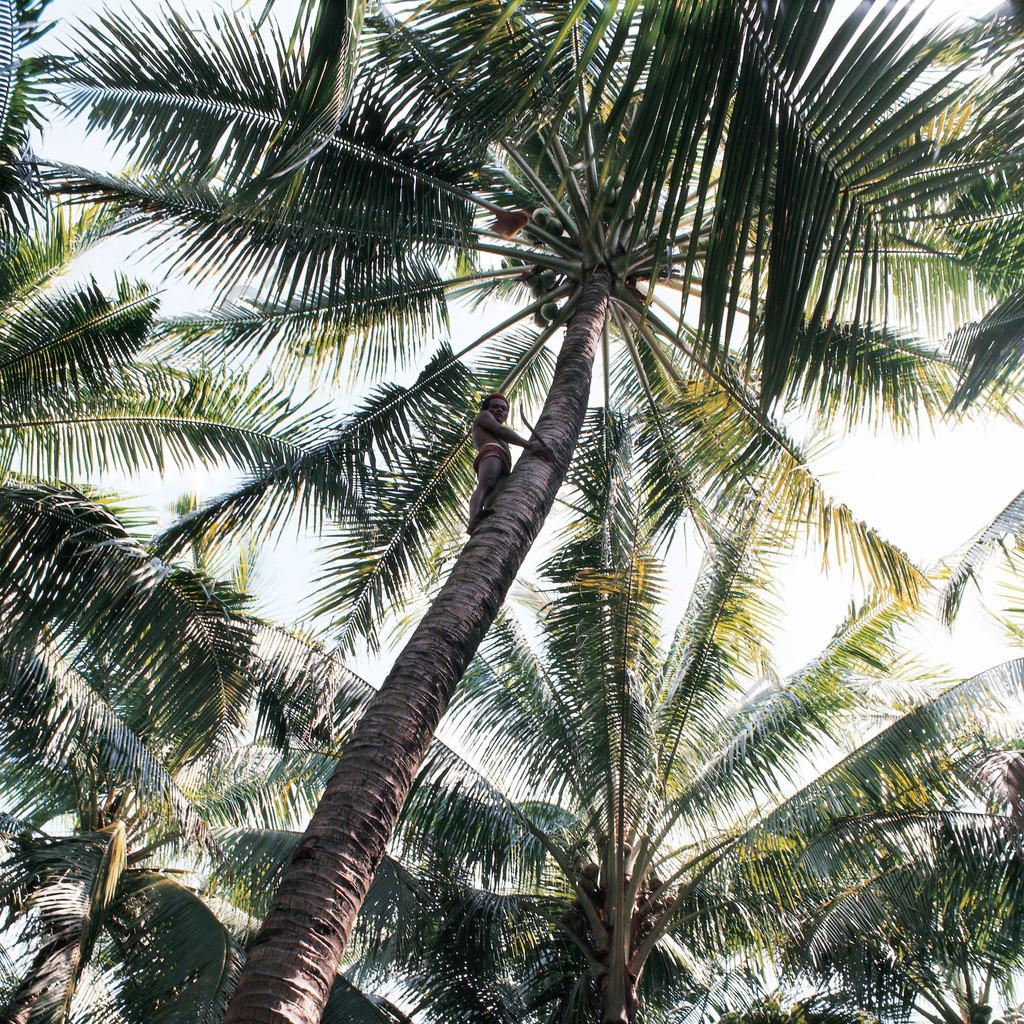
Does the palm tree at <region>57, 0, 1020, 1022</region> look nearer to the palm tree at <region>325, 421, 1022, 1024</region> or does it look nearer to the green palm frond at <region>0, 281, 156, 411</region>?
the green palm frond at <region>0, 281, 156, 411</region>

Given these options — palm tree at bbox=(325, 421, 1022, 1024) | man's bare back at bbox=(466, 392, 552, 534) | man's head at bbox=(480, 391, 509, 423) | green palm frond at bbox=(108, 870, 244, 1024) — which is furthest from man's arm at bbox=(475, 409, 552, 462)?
green palm frond at bbox=(108, 870, 244, 1024)

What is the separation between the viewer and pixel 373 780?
2936mm

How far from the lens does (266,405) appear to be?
24.5 feet

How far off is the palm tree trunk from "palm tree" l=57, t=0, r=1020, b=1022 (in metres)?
0.01

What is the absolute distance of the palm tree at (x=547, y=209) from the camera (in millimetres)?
2625

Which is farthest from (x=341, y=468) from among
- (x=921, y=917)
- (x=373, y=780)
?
(x=921, y=917)

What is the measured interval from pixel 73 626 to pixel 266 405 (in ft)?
8.13

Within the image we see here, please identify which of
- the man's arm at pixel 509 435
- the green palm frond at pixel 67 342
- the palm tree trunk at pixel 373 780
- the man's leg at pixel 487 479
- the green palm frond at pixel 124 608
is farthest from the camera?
the green palm frond at pixel 67 342

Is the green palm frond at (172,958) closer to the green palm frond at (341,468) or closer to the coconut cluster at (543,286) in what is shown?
the green palm frond at (341,468)

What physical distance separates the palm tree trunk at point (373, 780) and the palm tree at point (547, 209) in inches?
0.4

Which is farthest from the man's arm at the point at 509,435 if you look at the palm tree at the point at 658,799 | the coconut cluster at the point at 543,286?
the coconut cluster at the point at 543,286

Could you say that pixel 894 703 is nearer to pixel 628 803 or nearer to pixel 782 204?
pixel 628 803

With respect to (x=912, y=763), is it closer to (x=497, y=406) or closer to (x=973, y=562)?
(x=973, y=562)

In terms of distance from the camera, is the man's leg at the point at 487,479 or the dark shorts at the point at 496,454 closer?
the man's leg at the point at 487,479
